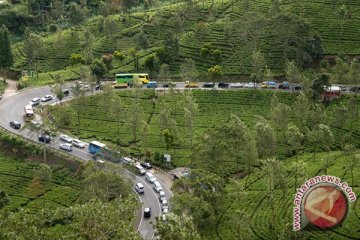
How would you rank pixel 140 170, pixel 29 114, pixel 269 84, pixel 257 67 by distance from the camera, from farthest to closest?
pixel 269 84 → pixel 257 67 → pixel 29 114 → pixel 140 170

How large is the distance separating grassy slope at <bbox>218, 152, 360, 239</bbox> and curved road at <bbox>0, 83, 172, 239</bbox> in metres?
10.5

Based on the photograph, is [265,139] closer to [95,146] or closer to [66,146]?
[95,146]

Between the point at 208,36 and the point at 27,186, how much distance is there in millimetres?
60222

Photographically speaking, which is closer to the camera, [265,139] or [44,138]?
[265,139]

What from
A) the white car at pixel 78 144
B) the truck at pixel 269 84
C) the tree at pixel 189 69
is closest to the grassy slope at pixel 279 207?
the truck at pixel 269 84

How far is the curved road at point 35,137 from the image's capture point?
245 feet

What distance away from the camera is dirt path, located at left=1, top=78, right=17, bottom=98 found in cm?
11494

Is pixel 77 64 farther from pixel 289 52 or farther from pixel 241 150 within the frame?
pixel 241 150

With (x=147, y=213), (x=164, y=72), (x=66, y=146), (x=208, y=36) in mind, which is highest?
(x=208, y=36)

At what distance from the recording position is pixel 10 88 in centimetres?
11900

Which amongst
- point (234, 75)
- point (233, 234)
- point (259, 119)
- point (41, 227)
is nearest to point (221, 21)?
point (234, 75)

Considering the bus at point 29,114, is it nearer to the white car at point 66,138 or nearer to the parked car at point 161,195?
the white car at point 66,138

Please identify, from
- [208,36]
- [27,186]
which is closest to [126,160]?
[27,186]

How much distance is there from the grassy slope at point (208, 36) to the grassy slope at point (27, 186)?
32604 millimetres
